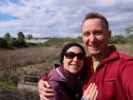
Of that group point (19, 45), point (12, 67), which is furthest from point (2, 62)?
point (19, 45)

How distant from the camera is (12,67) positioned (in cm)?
2364

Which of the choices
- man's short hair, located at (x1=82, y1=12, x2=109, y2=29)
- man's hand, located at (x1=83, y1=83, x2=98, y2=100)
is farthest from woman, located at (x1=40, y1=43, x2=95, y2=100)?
man's short hair, located at (x1=82, y1=12, x2=109, y2=29)

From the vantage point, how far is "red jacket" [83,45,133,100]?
282cm

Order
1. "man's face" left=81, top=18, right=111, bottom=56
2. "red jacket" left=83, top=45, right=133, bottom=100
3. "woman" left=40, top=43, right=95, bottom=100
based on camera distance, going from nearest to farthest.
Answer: "red jacket" left=83, top=45, right=133, bottom=100, "man's face" left=81, top=18, right=111, bottom=56, "woman" left=40, top=43, right=95, bottom=100

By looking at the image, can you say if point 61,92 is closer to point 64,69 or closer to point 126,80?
point 64,69

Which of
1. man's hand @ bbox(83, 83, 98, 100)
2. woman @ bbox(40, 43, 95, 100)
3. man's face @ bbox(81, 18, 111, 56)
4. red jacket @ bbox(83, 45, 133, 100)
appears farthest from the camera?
woman @ bbox(40, 43, 95, 100)

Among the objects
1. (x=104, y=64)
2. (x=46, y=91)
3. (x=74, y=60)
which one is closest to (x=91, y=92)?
(x=104, y=64)

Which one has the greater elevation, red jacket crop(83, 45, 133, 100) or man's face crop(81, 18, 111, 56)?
man's face crop(81, 18, 111, 56)

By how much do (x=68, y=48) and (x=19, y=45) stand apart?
4299 centimetres

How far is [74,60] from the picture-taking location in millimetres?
A: 3385

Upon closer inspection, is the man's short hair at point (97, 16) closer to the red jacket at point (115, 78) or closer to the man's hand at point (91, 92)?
the red jacket at point (115, 78)

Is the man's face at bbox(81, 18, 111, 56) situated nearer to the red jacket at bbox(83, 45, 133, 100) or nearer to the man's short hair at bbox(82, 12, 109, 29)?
the man's short hair at bbox(82, 12, 109, 29)

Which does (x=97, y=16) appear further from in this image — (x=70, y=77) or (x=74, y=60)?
(x=70, y=77)

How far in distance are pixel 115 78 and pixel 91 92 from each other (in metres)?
0.26
